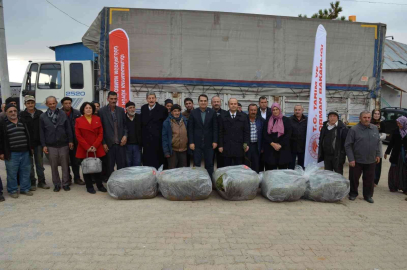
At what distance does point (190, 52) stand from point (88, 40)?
7.86 ft

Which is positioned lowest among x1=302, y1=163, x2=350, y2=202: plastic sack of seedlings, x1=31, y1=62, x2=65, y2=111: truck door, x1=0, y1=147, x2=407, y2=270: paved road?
x1=0, y1=147, x2=407, y2=270: paved road

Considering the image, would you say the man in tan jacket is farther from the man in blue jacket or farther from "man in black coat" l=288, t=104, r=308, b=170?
"man in black coat" l=288, t=104, r=308, b=170

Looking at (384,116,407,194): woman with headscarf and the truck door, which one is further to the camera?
the truck door

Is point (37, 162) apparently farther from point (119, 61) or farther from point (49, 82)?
point (49, 82)

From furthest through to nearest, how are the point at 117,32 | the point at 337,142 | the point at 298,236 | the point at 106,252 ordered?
the point at 117,32 → the point at 337,142 → the point at 298,236 → the point at 106,252

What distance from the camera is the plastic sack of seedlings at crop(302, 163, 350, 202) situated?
479 cm

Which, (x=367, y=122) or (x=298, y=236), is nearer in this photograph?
(x=298, y=236)

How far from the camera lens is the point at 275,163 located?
218 inches

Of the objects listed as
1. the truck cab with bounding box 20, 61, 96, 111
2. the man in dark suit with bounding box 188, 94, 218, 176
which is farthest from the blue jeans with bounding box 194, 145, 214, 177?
the truck cab with bounding box 20, 61, 96, 111

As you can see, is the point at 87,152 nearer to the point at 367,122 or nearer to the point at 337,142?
the point at 337,142

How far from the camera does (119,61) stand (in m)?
6.85

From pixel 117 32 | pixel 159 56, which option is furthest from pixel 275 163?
pixel 117 32

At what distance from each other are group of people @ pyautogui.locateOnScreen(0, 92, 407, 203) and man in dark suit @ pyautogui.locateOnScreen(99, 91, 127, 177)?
0.02 metres

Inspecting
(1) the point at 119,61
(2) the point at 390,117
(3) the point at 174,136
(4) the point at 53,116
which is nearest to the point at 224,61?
(1) the point at 119,61
